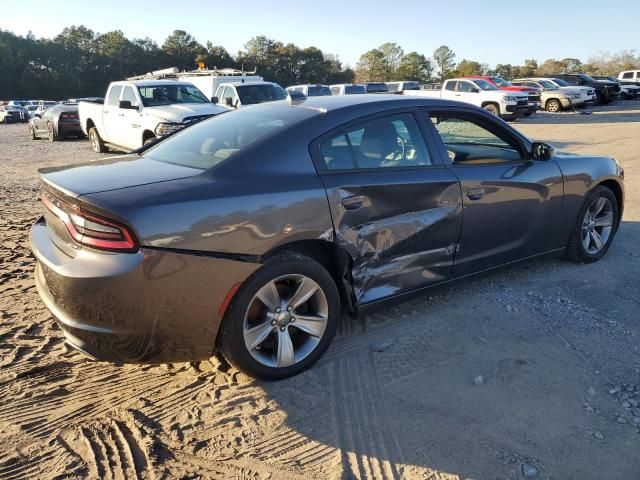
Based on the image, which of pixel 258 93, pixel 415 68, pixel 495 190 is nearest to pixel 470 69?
pixel 415 68

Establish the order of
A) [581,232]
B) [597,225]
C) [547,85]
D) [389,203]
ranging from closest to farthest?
[389,203]
[581,232]
[597,225]
[547,85]

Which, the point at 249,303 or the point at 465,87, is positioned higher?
the point at 465,87

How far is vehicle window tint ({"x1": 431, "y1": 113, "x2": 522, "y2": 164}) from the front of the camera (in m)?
3.88

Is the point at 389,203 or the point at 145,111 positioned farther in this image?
the point at 145,111

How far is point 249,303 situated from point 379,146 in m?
1.41

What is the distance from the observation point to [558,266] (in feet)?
15.7

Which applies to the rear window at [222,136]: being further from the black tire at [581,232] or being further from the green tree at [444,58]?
the green tree at [444,58]

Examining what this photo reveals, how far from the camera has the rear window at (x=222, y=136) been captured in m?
3.14

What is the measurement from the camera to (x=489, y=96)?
21.0 m

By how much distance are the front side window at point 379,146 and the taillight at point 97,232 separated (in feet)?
4.19

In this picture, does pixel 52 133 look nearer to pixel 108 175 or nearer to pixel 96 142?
pixel 96 142

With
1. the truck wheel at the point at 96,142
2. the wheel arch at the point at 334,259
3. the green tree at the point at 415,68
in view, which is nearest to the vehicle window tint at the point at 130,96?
the truck wheel at the point at 96,142

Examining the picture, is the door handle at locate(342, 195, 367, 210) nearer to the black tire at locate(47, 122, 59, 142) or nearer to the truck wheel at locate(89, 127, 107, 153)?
the truck wheel at locate(89, 127, 107, 153)

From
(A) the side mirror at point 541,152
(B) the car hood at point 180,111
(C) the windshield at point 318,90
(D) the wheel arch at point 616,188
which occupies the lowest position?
(D) the wheel arch at point 616,188
